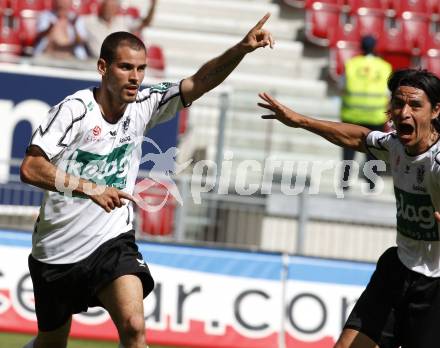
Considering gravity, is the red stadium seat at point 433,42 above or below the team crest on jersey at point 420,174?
above

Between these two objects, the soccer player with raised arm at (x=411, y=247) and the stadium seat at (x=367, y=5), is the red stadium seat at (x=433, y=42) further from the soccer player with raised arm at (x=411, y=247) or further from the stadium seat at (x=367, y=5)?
the soccer player with raised arm at (x=411, y=247)

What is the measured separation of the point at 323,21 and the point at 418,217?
10980 millimetres

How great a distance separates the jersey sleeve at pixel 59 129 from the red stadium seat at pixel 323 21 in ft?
35.3

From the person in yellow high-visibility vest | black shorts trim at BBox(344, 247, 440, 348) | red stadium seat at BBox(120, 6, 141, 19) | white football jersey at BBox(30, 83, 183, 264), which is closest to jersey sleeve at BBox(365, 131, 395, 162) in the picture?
black shorts trim at BBox(344, 247, 440, 348)

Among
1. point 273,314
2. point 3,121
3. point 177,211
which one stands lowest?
point 273,314

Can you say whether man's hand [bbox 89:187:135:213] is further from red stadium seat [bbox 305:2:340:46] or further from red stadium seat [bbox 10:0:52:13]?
red stadium seat [bbox 305:2:340:46]

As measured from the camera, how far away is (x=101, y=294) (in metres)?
6.85

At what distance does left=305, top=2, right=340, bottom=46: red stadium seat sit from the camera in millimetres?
17250

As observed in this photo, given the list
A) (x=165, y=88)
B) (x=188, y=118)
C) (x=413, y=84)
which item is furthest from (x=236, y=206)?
(x=413, y=84)

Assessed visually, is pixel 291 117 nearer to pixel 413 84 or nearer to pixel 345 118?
pixel 413 84

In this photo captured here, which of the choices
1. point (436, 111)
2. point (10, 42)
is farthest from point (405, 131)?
point (10, 42)

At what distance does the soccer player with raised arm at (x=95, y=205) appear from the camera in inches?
269

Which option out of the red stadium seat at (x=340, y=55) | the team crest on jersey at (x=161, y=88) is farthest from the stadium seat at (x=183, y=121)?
the team crest on jersey at (x=161, y=88)

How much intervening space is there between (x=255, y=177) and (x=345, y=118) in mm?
1428
